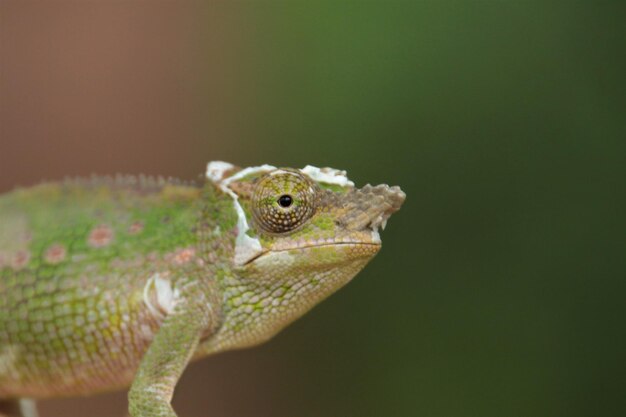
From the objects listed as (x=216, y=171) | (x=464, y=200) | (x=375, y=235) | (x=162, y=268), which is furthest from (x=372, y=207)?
(x=464, y=200)

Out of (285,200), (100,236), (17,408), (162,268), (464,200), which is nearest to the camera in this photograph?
(285,200)

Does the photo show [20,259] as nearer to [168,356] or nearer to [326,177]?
[168,356]

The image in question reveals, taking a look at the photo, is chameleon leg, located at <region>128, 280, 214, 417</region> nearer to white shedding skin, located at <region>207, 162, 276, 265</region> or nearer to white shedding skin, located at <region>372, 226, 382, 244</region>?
white shedding skin, located at <region>207, 162, 276, 265</region>

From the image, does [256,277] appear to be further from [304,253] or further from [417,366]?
[417,366]

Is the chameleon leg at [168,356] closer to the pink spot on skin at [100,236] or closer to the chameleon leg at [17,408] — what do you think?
the pink spot on skin at [100,236]

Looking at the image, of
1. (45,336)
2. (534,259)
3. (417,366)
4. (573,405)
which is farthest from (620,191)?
(45,336)

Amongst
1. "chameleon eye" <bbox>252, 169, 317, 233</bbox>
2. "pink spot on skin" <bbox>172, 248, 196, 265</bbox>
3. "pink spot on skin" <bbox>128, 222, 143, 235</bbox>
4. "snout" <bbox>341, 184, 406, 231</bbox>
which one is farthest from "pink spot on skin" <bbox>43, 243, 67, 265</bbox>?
"snout" <bbox>341, 184, 406, 231</bbox>
